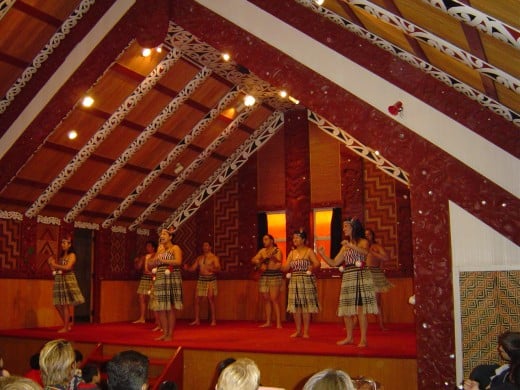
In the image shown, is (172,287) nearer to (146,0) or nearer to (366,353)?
(366,353)

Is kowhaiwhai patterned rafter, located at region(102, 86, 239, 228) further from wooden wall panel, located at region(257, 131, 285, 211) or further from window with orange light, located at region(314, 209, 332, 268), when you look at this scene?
window with orange light, located at region(314, 209, 332, 268)

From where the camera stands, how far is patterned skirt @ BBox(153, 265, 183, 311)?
7.18m

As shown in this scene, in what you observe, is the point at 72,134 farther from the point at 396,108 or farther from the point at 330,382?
the point at 330,382

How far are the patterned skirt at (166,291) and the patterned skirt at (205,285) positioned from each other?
277 centimetres

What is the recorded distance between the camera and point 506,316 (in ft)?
16.1

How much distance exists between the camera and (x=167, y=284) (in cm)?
723

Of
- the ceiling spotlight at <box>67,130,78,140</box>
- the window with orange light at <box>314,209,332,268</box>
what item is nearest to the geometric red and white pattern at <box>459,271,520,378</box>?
the window with orange light at <box>314,209,332,268</box>

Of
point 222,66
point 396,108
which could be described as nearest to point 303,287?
point 396,108

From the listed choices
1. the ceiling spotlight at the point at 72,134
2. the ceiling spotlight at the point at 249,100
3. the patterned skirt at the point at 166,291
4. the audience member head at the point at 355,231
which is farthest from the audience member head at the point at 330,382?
the ceiling spotlight at the point at 249,100

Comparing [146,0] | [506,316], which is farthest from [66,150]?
[506,316]

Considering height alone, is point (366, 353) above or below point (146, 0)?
below

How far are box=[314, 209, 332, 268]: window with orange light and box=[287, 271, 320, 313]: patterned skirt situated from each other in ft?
10.5

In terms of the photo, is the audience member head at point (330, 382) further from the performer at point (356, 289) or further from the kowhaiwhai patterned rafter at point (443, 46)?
the performer at point (356, 289)

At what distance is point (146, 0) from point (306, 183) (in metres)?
4.68
